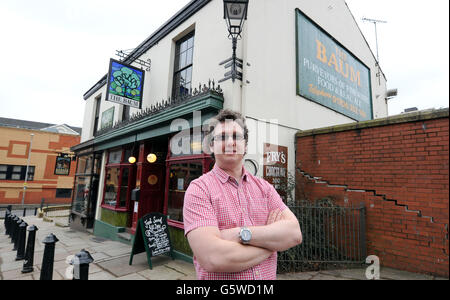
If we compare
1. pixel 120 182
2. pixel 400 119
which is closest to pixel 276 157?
pixel 400 119

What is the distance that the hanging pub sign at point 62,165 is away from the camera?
1370cm

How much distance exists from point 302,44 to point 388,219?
5.04m

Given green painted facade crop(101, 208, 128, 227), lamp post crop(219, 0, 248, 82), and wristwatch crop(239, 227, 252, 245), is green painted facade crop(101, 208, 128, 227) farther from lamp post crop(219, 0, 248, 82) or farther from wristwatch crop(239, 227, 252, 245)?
wristwatch crop(239, 227, 252, 245)

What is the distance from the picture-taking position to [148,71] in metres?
7.96

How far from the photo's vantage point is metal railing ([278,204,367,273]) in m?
4.25

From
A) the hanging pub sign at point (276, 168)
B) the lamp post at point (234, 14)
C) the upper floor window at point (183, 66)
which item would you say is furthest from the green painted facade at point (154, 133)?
the hanging pub sign at point (276, 168)

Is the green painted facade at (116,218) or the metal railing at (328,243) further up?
the metal railing at (328,243)

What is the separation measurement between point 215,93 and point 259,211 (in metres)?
3.38

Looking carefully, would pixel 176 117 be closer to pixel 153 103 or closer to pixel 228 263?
pixel 153 103

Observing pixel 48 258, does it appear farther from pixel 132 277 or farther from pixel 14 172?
pixel 14 172

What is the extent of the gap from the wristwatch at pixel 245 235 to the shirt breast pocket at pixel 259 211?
0.23 meters

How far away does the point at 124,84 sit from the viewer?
280 inches

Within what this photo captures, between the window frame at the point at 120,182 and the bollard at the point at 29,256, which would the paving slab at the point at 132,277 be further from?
the window frame at the point at 120,182

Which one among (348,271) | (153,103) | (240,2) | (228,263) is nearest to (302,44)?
(240,2)
